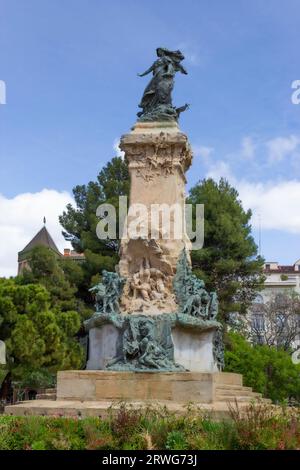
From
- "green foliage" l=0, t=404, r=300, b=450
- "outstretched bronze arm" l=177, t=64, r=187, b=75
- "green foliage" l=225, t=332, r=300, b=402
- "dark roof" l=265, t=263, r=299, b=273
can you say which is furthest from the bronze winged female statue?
Answer: "dark roof" l=265, t=263, r=299, b=273

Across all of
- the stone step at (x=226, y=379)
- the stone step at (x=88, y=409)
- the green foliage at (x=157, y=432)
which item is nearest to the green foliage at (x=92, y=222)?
the stone step at (x=226, y=379)

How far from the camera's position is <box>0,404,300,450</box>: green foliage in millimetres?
8781

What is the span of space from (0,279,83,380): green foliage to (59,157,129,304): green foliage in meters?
4.36

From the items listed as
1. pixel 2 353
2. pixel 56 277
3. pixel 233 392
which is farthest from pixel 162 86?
pixel 56 277

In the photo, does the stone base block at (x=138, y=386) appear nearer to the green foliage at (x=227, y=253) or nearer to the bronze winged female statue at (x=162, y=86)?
the bronze winged female statue at (x=162, y=86)

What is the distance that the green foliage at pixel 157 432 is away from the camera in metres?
8.78

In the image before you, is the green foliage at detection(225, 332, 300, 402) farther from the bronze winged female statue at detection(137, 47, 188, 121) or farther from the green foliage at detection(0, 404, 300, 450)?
the green foliage at detection(0, 404, 300, 450)

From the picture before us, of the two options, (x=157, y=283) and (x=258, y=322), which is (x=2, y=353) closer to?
(x=157, y=283)

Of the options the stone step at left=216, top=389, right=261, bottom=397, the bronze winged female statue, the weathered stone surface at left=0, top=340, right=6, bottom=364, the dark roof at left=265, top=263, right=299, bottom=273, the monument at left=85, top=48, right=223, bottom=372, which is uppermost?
the dark roof at left=265, top=263, right=299, bottom=273

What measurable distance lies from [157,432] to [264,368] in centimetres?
2764

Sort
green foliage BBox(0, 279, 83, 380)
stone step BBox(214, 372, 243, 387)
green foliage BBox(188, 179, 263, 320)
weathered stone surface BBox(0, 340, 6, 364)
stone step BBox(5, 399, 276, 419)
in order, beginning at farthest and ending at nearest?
green foliage BBox(188, 179, 263, 320) → weathered stone surface BBox(0, 340, 6, 364) → green foliage BBox(0, 279, 83, 380) → stone step BBox(214, 372, 243, 387) → stone step BBox(5, 399, 276, 419)

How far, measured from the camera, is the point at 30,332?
1061 inches
